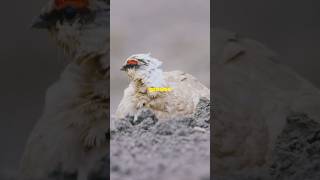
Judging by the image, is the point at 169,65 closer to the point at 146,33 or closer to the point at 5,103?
the point at 146,33

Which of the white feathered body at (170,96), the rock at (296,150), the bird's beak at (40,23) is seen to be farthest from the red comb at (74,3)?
the rock at (296,150)

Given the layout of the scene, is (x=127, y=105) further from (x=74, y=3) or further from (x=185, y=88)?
(x=74, y=3)

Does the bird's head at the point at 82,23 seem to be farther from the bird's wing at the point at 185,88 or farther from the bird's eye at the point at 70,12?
the bird's wing at the point at 185,88

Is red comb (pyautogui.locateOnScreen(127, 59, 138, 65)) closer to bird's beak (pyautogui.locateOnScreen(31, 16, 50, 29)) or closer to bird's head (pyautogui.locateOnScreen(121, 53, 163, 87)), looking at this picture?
bird's head (pyautogui.locateOnScreen(121, 53, 163, 87))

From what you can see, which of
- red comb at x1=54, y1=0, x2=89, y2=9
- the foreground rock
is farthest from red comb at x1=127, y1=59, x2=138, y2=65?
red comb at x1=54, y1=0, x2=89, y2=9

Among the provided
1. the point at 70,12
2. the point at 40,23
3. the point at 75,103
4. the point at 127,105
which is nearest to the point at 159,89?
the point at 127,105

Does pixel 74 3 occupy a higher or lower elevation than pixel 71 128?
higher

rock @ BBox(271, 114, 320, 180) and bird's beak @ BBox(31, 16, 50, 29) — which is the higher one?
bird's beak @ BBox(31, 16, 50, 29)
